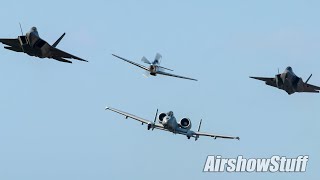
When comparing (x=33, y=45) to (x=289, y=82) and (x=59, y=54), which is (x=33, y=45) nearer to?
(x=59, y=54)

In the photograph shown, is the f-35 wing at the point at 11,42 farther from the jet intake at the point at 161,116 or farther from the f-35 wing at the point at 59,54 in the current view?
the jet intake at the point at 161,116

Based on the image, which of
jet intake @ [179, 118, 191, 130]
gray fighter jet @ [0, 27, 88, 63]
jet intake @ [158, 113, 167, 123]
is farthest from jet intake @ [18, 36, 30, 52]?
jet intake @ [179, 118, 191, 130]

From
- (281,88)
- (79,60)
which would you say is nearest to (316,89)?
(281,88)

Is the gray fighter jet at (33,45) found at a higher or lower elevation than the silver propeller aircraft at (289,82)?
lower

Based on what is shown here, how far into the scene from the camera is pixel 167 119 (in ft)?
444

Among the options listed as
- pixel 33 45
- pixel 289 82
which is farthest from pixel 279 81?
pixel 33 45

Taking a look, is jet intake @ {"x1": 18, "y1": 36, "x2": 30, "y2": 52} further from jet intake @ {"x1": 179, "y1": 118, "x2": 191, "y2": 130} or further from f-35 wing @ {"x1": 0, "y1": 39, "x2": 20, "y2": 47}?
jet intake @ {"x1": 179, "y1": 118, "x2": 191, "y2": 130}

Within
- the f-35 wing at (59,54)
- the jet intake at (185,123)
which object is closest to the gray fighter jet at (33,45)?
the f-35 wing at (59,54)

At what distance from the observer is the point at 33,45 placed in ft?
355

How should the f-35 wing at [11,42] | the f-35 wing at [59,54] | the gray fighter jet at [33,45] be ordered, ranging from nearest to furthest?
the gray fighter jet at [33,45], the f-35 wing at [11,42], the f-35 wing at [59,54]

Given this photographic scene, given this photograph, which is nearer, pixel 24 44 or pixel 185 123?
pixel 24 44

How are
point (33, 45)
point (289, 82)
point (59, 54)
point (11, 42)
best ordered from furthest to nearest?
point (289, 82), point (59, 54), point (11, 42), point (33, 45)

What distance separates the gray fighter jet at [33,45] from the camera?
108m

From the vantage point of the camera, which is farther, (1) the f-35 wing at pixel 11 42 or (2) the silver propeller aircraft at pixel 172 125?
(2) the silver propeller aircraft at pixel 172 125
